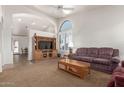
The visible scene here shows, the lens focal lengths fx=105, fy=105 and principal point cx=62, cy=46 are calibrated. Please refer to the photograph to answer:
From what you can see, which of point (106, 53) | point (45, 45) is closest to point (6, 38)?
point (45, 45)

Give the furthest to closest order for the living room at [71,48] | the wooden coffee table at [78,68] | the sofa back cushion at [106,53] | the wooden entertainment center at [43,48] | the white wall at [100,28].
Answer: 1. the wooden entertainment center at [43,48]
2. the white wall at [100,28]
3. the sofa back cushion at [106,53]
4. the wooden coffee table at [78,68]
5. the living room at [71,48]

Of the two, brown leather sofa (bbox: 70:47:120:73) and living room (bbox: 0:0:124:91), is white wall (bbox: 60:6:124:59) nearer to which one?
living room (bbox: 0:0:124:91)

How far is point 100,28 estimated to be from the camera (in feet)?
18.7

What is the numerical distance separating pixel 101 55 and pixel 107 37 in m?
1.08

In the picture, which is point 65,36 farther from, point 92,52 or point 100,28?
point 92,52

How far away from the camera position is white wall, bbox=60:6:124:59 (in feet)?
16.1

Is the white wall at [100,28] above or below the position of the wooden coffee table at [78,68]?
above

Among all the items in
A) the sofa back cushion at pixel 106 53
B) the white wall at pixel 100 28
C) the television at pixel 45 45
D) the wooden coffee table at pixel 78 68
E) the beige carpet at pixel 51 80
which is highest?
the white wall at pixel 100 28

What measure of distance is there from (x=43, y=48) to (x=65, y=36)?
77.2 inches

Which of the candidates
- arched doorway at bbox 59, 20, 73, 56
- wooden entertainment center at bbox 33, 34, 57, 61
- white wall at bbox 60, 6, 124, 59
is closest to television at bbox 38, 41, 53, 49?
wooden entertainment center at bbox 33, 34, 57, 61

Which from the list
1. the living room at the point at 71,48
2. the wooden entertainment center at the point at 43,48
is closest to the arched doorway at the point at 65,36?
the living room at the point at 71,48

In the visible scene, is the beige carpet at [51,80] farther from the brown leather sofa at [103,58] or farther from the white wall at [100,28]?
the white wall at [100,28]

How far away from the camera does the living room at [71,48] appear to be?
3.32 meters

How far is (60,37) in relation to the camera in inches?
346
